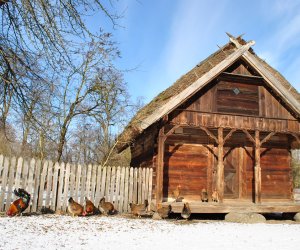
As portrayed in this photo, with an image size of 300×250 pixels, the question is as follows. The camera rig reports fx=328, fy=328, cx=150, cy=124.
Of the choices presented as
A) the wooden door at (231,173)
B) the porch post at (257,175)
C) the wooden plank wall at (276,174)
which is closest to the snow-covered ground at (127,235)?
the porch post at (257,175)

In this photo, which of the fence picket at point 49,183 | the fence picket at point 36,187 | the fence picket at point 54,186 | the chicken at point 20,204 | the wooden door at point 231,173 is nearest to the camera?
the chicken at point 20,204

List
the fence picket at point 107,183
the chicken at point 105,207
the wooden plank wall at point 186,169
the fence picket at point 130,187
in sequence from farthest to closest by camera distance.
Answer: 1. the wooden plank wall at point 186,169
2. the fence picket at point 130,187
3. the fence picket at point 107,183
4. the chicken at point 105,207

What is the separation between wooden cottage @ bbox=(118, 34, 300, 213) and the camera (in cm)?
1280

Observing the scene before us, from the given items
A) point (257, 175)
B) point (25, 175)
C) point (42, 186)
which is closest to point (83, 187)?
point (42, 186)

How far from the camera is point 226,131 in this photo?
14.5 m

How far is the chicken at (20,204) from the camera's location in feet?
31.8

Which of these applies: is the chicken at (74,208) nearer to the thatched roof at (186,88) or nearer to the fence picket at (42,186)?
the fence picket at (42,186)

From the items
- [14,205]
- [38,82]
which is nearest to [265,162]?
[14,205]

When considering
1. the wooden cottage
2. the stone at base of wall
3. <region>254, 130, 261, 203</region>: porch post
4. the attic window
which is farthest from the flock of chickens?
the attic window

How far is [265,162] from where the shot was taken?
598 inches

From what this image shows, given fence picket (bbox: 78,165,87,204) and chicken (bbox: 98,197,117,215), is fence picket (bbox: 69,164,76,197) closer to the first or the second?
fence picket (bbox: 78,165,87,204)

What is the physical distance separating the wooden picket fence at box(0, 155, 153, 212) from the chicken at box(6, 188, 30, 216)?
518 millimetres

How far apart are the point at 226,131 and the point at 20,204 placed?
29.0 feet

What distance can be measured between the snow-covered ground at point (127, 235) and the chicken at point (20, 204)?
0.33 m
